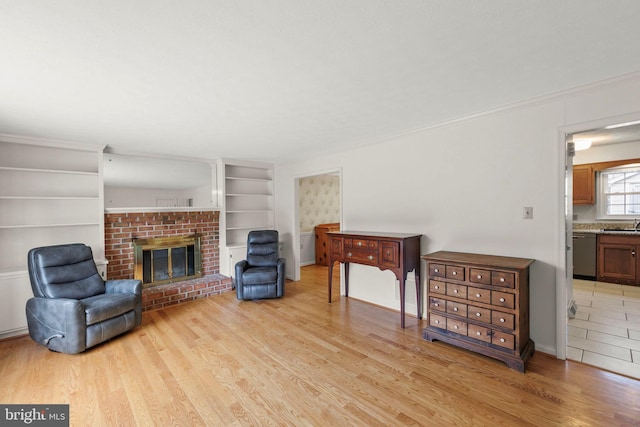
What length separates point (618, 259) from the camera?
4.58 m

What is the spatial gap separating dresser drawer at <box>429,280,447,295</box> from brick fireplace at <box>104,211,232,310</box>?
10.8 feet

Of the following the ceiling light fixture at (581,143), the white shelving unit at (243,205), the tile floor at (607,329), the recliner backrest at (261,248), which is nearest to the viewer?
the tile floor at (607,329)

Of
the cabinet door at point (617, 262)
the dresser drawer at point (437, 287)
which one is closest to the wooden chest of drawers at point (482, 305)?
the dresser drawer at point (437, 287)

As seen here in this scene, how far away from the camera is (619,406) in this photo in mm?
1891

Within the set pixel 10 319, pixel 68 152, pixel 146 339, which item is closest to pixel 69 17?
pixel 146 339

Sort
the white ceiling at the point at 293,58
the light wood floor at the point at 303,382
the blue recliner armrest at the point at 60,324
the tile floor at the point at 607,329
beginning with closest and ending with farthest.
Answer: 1. the white ceiling at the point at 293,58
2. the light wood floor at the point at 303,382
3. the tile floor at the point at 607,329
4. the blue recliner armrest at the point at 60,324

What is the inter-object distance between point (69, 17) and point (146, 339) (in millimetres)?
2907

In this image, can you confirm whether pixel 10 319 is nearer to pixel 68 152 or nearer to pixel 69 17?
pixel 68 152

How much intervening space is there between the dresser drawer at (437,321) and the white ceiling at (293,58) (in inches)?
79.6

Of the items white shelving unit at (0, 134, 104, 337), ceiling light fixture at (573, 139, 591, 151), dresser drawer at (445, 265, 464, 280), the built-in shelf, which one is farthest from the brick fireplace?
ceiling light fixture at (573, 139, 591, 151)

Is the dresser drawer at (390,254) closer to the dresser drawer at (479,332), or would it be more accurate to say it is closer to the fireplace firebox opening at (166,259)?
the dresser drawer at (479,332)

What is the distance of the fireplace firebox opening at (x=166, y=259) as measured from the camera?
14.2 ft

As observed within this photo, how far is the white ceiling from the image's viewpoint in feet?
4.54

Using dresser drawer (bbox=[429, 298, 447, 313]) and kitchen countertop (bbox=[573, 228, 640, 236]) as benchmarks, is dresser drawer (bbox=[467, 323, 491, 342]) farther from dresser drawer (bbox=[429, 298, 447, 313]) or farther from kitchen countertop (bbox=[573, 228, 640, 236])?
kitchen countertop (bbox=[573, 228, 640, 236])
